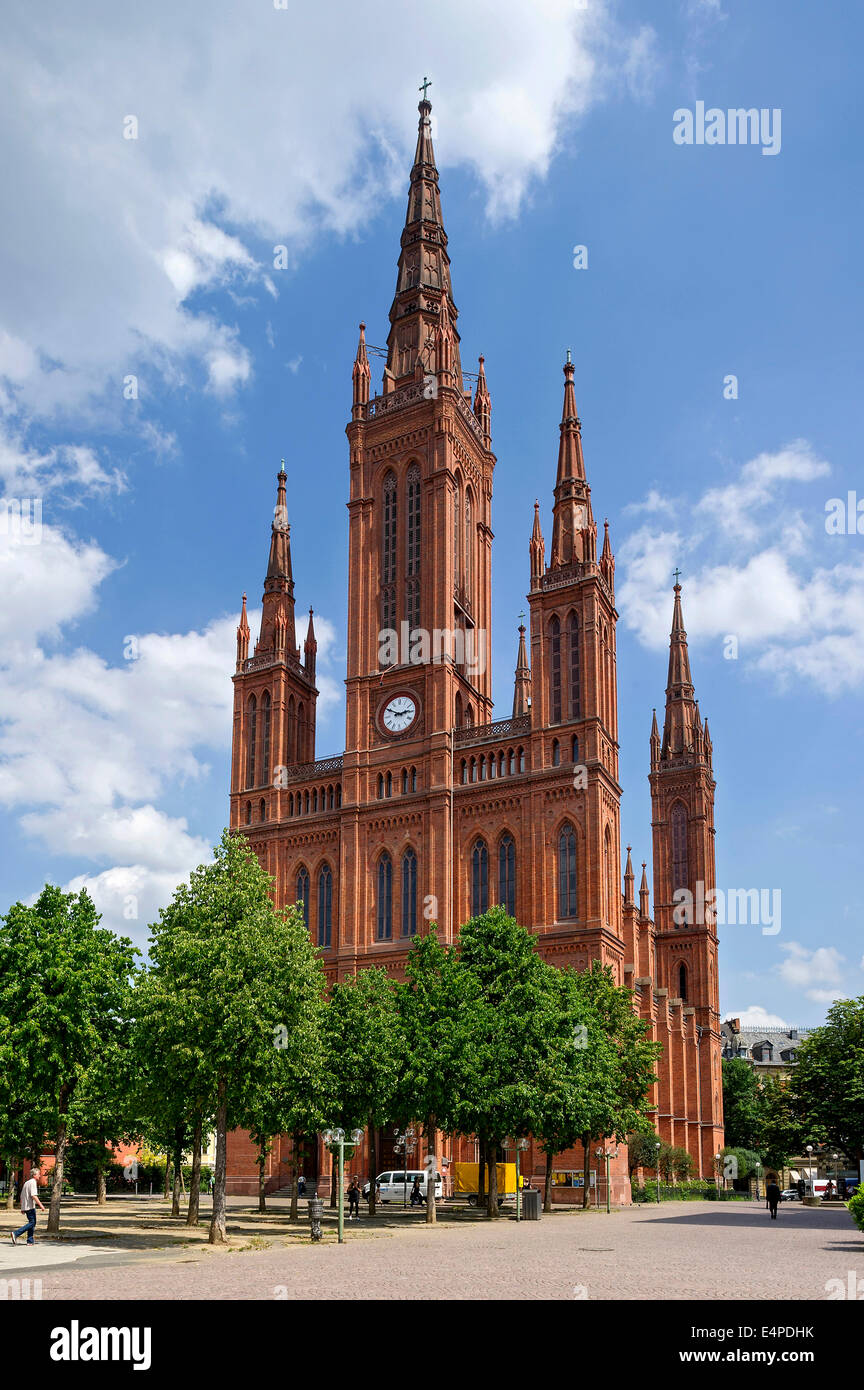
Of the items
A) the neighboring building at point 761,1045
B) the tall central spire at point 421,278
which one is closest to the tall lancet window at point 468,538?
the tall central spire at point 421,278

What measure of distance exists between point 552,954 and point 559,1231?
80.8ft

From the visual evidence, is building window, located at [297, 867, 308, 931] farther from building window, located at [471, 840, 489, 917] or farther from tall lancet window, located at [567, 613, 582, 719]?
tall lancet window, located at [567, 613, 582, 719]

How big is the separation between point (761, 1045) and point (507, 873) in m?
96.5

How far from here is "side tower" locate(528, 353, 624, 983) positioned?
6325cm

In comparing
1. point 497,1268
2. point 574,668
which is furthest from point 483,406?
point 497,1268

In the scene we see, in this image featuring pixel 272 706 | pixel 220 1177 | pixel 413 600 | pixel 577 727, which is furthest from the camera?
pixel 272 706

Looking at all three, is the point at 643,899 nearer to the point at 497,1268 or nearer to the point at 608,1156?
the point at 608,1156

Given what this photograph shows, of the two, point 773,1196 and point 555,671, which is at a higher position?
point 555,671

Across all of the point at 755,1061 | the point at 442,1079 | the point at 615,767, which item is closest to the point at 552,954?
the point at 615,767

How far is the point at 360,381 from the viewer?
8100 centimetres

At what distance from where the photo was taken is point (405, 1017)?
148 ft

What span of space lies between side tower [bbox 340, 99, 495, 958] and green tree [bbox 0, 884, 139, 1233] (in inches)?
1198

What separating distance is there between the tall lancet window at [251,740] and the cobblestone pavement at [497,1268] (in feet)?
136

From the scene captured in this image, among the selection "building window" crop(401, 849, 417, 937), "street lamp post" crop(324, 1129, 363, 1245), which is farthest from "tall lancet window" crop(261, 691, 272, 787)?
"street lamp post" crop(324, 1129, 363, 1245)
